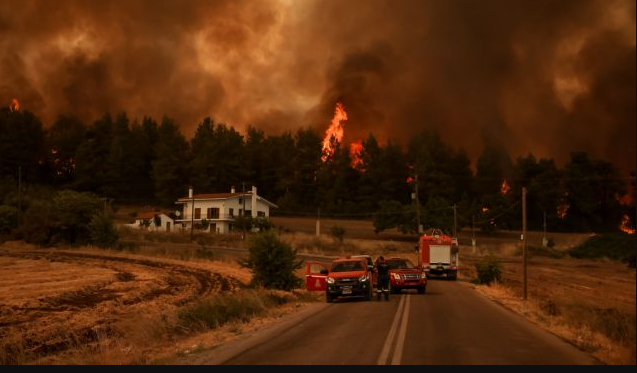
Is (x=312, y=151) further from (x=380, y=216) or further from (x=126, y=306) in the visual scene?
(x=126, y=306)

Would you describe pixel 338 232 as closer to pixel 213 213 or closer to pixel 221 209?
pixel 221 209

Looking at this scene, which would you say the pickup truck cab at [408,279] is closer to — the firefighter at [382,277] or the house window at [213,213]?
the firefighter at [382,277]

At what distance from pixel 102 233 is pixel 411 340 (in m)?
64.1

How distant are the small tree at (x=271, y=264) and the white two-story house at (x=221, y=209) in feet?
207

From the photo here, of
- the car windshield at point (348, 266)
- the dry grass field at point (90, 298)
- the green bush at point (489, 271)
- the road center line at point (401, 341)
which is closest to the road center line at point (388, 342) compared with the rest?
the road center line at point (401, 341)

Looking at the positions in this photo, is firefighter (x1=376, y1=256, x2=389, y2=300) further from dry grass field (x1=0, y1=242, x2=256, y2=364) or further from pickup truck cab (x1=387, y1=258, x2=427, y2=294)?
dry grass field (x1=0, y1=242, x2=256, y2=364)

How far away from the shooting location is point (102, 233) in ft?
239

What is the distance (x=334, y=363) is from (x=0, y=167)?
132 meters

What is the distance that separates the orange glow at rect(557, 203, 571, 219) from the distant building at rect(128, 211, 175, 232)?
61959 mm

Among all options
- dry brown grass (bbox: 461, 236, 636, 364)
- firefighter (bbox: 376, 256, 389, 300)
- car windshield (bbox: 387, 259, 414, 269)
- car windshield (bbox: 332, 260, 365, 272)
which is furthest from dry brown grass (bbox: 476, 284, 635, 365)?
car windshield (bbox: 332, 260, 365, 272)

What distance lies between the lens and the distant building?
104 metres

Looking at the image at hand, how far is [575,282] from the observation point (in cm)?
4738
